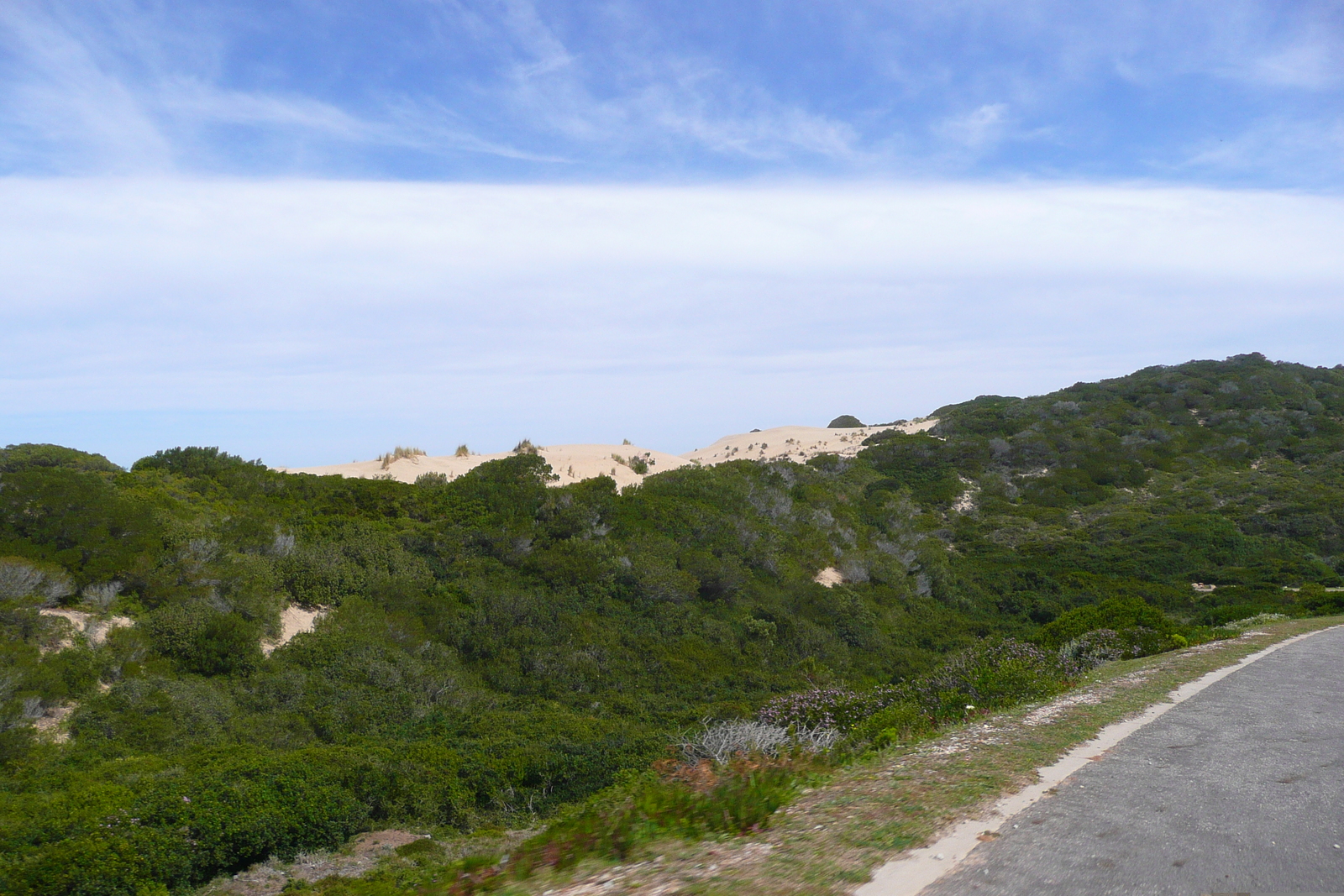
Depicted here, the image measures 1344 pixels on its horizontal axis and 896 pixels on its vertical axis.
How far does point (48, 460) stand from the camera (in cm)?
1786

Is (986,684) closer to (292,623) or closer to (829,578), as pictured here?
(292,623)

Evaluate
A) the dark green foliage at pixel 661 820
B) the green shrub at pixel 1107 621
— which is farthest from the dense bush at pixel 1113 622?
the dark green foliage at pixel 661 820

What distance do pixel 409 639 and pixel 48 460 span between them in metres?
9.88

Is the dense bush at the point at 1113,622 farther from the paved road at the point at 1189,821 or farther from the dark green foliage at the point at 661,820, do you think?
the dark green foliage at the point at 661,820

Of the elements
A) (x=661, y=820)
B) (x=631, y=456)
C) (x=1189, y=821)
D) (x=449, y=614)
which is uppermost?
(x=631, y=456)

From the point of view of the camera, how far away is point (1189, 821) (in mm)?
4363

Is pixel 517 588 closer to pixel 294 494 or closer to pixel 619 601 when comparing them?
pixel 619 601

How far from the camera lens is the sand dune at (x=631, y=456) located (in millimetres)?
28258

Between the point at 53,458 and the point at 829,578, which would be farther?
the point at 829,578

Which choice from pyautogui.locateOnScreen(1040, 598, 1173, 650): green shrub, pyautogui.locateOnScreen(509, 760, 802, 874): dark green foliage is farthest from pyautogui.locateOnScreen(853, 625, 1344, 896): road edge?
pyautogui.locateOnScreen(1040, 598, 1173, 650): green shrub

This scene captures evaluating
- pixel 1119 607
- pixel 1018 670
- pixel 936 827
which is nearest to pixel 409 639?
pixel 1018 670

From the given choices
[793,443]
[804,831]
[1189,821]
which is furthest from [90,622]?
[793,443]

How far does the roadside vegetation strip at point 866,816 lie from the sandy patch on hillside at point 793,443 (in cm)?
3850

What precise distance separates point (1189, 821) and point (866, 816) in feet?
5.90
